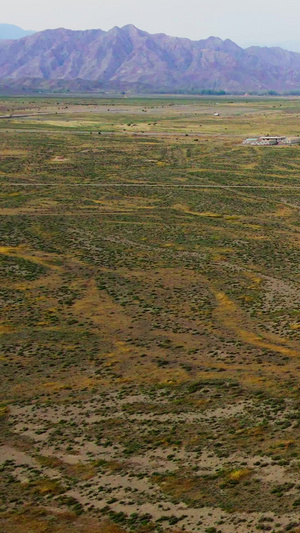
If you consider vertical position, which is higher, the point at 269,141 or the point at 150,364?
the point at 269,141

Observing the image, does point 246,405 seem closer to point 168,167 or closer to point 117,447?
point 117,447

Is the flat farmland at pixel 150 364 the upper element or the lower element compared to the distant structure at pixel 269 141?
lower

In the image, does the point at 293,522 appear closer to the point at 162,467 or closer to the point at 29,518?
the point at 162,467

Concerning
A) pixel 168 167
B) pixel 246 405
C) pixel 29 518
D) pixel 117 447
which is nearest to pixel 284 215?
pixel 168 167

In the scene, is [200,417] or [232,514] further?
[200,417]

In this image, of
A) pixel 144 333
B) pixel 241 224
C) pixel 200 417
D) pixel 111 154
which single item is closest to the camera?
pixel 200 417

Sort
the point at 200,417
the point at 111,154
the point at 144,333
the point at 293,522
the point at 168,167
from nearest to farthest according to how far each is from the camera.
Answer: the point at 293,522 → the point at 200,417 → the point at 144,333 → the point at 168,167 → the point at 111,154

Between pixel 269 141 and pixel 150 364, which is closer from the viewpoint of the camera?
pixel 150 364

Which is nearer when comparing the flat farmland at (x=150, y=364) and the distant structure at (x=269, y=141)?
the flat farmland at (x=150, y=364)
